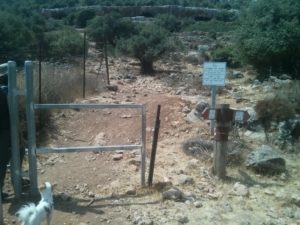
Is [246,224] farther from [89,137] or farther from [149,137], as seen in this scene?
[89,137]

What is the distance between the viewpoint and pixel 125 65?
65.4 feet

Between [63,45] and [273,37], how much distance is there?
10435mm

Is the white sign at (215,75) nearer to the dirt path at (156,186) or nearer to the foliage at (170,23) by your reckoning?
the dirt path at (156,186)

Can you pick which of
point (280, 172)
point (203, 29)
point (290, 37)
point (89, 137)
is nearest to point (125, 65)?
point (290, 37)

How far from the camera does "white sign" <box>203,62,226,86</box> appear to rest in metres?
7.27

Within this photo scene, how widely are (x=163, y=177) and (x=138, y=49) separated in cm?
1373

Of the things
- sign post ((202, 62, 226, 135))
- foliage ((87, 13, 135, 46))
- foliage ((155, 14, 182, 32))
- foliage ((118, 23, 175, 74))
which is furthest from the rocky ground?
foliage ((155, 14, 182, 32))

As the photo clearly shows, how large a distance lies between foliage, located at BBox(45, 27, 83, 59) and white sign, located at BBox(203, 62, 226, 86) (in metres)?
13.0

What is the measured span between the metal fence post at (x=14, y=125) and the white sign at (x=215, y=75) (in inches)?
138

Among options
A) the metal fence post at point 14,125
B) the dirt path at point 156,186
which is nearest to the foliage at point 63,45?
the dirt path at point 156,186

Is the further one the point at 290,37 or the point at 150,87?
the point at 290,37

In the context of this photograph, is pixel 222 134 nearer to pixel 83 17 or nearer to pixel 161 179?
pixel 161 179

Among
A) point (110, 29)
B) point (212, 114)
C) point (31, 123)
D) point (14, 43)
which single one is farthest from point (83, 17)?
point (31, 123)

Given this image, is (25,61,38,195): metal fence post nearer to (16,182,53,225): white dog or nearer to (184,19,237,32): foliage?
(16,182,53,225): white dog
